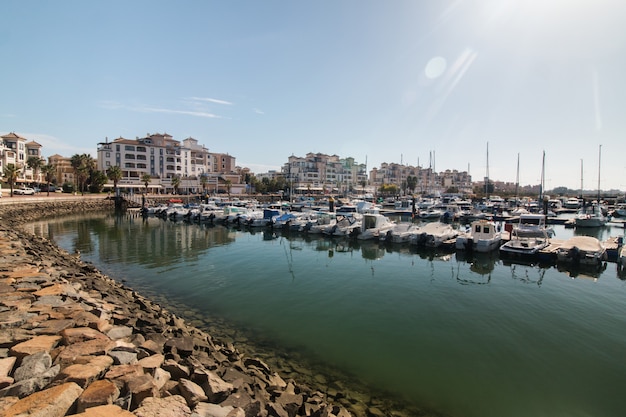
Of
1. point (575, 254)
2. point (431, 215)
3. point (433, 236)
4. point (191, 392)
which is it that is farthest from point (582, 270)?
point (431, 215)

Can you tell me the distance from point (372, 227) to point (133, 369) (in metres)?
31.4

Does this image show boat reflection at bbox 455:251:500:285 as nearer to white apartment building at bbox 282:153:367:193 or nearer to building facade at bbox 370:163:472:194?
white apartment building at bbox 282:153:367:193

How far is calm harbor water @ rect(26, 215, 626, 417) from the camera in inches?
367

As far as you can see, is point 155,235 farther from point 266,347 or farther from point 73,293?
point 266,347

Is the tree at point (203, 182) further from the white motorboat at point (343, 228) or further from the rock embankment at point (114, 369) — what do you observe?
the rock embankment at point (114, 369)

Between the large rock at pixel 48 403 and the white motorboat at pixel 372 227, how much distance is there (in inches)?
1224

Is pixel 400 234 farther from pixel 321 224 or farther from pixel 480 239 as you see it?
pixel 321 224

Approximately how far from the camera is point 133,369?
635cm

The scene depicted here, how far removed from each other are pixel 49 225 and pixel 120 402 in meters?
50.9

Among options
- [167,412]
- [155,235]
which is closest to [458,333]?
[167,412]

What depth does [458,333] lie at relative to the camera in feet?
41.6

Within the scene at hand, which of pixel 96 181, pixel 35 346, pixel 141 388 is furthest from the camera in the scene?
pixel 96 181

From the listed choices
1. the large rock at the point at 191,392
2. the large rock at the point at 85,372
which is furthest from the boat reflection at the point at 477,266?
the large rock at the point at 85,372

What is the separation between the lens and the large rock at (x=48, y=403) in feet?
15.1
